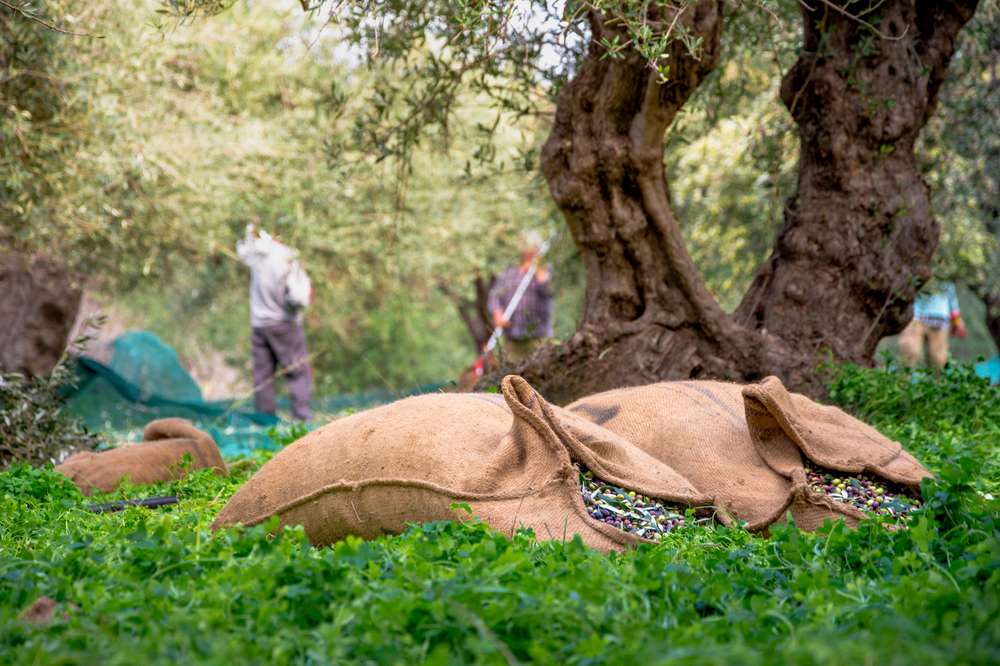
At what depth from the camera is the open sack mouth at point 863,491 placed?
4520 millimetres

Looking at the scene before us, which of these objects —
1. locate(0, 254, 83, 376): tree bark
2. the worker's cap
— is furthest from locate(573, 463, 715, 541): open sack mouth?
the worker's cap

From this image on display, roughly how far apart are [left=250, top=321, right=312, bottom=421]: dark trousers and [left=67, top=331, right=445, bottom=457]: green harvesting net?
493 millimetres

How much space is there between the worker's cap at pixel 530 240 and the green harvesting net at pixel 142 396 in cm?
572

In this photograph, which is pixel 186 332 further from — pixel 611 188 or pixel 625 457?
pixel 625 457

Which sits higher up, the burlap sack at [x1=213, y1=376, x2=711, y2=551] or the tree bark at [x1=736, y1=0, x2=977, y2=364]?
the tree bark at [x1=736, y1=0, x2=977, y2=364]

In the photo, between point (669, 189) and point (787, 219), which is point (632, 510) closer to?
point (669, 189)

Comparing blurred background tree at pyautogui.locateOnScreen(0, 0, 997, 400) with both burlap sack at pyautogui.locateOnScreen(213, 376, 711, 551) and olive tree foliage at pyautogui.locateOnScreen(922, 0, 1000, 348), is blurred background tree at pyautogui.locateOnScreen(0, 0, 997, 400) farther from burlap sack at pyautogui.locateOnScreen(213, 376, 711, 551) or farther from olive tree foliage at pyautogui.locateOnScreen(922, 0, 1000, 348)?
→ burlap sack at pyautogui.locateOnScreen(213, 376, 711, 551)

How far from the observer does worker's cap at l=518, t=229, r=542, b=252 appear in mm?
17562

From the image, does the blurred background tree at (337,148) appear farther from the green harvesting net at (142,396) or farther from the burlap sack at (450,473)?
the burlap sack at (450,473)

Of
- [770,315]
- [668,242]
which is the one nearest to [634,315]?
[668,242]

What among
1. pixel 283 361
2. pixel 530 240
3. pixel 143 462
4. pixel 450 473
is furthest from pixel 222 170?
pixel 450 473

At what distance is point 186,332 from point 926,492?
25.0m

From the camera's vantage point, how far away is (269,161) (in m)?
13.8

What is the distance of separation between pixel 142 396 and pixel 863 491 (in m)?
9.38
